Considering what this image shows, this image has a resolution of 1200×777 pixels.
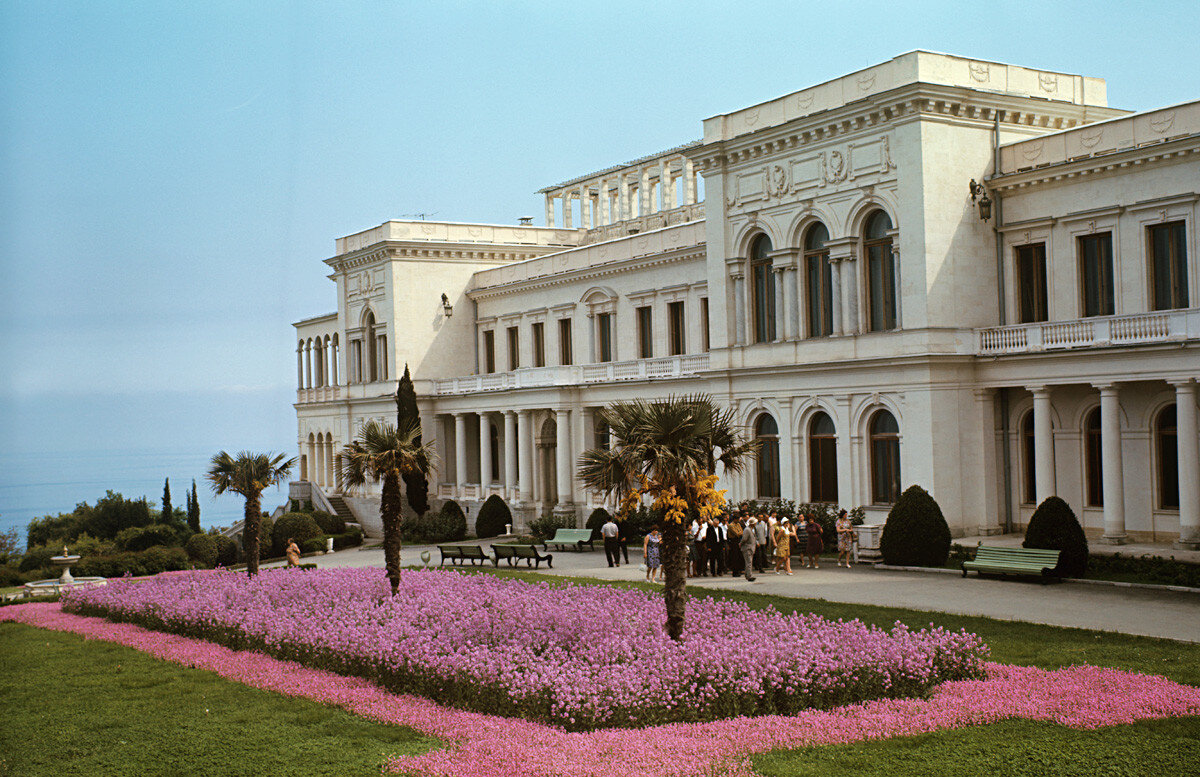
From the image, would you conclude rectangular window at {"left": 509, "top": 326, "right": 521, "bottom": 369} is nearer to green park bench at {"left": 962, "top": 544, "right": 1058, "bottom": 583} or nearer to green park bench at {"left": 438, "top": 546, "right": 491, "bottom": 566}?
green park bench at {"left": 438, "top": 546, "right": 491, "bottom": 566}

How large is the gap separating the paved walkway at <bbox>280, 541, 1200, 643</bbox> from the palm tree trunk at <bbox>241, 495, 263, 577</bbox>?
8.59 m

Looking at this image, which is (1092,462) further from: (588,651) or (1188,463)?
(588,651)

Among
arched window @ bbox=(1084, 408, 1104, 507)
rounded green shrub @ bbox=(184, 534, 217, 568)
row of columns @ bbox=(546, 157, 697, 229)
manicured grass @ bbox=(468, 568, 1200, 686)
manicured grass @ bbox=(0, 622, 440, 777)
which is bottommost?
rounded green shrub @ bbox=(184, 534, 217, 568)

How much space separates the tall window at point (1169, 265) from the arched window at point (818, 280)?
9534 mm

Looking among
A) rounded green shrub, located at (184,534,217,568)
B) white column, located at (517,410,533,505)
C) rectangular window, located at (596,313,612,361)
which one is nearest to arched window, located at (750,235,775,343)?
rectangular window, located at (596,313,612,361)

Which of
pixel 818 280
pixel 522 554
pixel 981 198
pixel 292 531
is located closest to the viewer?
pixel 981 198

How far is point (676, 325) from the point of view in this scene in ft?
160

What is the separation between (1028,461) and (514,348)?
30.8m

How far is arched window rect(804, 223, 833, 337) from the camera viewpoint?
37.7 metres

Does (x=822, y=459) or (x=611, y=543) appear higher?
(x=822, y=459)

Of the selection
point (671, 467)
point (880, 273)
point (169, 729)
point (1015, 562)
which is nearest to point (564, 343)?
point (880, 273)

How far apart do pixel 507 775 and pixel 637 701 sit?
8.91 ft

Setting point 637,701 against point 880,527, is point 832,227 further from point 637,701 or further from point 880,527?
point 637,701

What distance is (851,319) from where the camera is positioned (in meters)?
36.4
